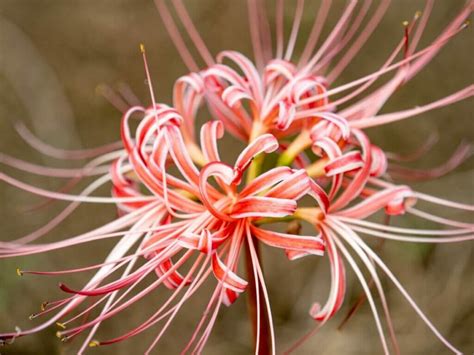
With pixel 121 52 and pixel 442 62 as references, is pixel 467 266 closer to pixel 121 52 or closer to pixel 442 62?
Result: pixel 442 62

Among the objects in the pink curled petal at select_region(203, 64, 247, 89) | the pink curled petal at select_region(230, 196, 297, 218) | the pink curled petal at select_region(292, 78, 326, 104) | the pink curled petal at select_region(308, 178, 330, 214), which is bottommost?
the pink curled petal at select_region(308, 178, 330, 214)

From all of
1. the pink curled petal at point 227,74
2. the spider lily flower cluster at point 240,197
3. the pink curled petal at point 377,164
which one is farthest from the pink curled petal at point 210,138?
the pink curled petal at point 377,164

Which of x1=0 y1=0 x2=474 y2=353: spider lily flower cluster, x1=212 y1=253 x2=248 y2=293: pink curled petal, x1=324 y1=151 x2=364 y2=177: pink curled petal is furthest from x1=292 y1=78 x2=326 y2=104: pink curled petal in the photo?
x1=212 y1=253 x2=248 y2=293: pink curled petal

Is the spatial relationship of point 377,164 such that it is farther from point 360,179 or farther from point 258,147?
point 258,147

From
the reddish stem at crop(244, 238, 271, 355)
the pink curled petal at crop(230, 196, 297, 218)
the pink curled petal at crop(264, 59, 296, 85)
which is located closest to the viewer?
Answer: the pink curled petal at crop(230, 196, 297, 218)

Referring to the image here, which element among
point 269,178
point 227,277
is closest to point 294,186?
point 269,178

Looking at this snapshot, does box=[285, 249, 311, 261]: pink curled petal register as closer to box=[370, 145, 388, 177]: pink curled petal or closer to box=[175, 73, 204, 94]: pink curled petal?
box=[370, 145, 388, 177]: pink curled petal
